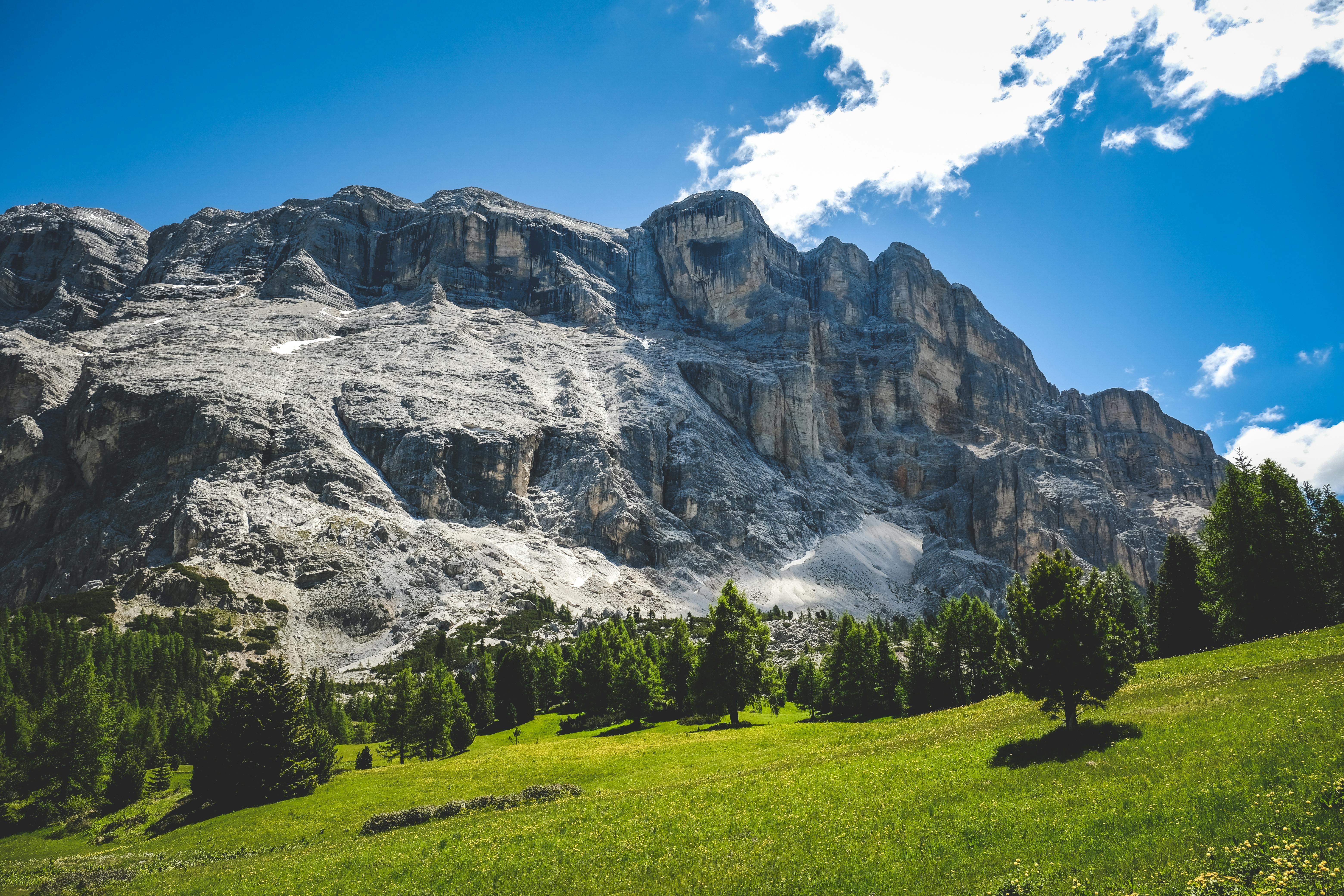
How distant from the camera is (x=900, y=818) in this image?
18453 mm

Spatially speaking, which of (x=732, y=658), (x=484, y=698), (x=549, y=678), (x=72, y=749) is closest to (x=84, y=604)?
(x=72, y=749)

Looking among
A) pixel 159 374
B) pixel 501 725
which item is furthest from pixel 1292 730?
pixel 159 374

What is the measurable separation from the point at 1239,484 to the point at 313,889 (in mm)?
53386

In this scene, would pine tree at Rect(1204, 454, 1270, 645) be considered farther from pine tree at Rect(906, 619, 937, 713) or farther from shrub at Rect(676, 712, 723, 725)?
shrub at Rect(676, 712, 723, 725)

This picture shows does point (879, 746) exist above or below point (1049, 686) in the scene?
below

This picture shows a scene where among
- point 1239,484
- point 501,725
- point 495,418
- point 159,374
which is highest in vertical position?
point 159,374

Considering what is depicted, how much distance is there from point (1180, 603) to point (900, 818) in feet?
163

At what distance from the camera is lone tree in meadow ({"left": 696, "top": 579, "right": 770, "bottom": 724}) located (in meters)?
49.9

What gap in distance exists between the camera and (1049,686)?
24.8 metres

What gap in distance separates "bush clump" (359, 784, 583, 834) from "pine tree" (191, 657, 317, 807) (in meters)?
11.1

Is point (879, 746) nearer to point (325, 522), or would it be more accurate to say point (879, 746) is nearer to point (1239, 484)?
point (1239, 484)

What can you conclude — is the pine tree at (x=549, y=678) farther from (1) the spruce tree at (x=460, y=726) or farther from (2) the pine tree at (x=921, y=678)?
(2) the pine tree at (x=921, y=678)

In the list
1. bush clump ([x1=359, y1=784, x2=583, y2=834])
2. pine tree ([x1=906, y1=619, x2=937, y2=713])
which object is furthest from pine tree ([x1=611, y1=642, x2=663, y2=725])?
bush clump ([x1=359, y1=784, x2=583, y2=834])

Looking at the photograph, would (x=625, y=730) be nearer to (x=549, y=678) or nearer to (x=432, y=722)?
(x=432, y=722)
